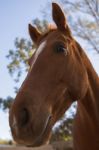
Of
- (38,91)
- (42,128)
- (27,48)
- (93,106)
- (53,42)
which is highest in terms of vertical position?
(53,42)

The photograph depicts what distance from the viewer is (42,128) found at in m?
2.38

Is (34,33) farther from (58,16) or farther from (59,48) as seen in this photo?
(59,48)

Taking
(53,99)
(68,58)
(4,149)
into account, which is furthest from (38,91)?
(4,149)

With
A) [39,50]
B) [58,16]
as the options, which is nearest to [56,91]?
[39,50]

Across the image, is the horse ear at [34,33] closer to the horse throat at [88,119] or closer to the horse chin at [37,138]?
the horse throat at [88,119]

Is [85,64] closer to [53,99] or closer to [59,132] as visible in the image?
[53,99]

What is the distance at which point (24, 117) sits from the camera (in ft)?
7.46

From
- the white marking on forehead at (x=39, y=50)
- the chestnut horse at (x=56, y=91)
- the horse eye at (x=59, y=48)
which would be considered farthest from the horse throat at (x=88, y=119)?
the white marking on forehead at (x=39, y=50)

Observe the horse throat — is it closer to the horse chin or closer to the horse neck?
the horse neck

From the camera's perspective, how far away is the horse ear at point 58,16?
115 inches

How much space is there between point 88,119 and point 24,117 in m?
→ 0.74

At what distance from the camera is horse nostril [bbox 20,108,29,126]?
2266 mm

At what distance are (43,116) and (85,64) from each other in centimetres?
74

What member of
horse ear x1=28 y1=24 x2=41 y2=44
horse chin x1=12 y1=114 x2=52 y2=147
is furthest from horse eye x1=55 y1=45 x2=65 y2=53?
horse chin x1=12 y1=114 x2=52 y2=147
